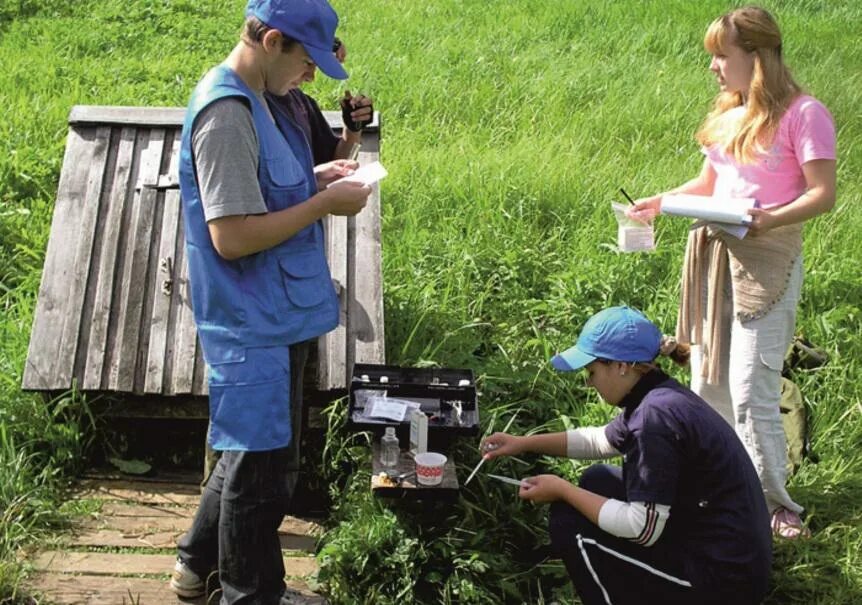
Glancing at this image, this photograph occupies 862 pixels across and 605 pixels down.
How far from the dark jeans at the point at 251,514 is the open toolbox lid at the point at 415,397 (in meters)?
0.52

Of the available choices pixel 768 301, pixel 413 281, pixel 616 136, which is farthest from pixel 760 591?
pixel 616 136

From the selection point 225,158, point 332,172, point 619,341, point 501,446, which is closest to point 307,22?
point 225,158

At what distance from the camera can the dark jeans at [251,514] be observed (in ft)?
11.7

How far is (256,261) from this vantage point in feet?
11.2

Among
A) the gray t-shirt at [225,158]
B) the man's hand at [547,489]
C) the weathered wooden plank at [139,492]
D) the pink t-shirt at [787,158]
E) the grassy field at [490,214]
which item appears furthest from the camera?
the weathered wooden plank at [139,492]

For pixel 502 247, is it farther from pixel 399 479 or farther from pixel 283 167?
pixel 283 167

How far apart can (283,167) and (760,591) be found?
6.80ft

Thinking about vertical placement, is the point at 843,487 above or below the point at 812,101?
below

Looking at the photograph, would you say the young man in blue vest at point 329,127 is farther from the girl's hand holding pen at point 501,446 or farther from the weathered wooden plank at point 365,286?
the girl's hand holding pen at point 501,446

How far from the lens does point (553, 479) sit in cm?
374

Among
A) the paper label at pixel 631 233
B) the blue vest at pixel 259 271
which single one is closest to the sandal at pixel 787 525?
the paper label at pixel 631 233

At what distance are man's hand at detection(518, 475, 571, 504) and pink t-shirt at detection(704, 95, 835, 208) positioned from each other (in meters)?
1.39

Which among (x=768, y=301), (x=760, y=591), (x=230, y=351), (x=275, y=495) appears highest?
(x=768, y=301)

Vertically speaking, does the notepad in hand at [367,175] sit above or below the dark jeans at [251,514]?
above
